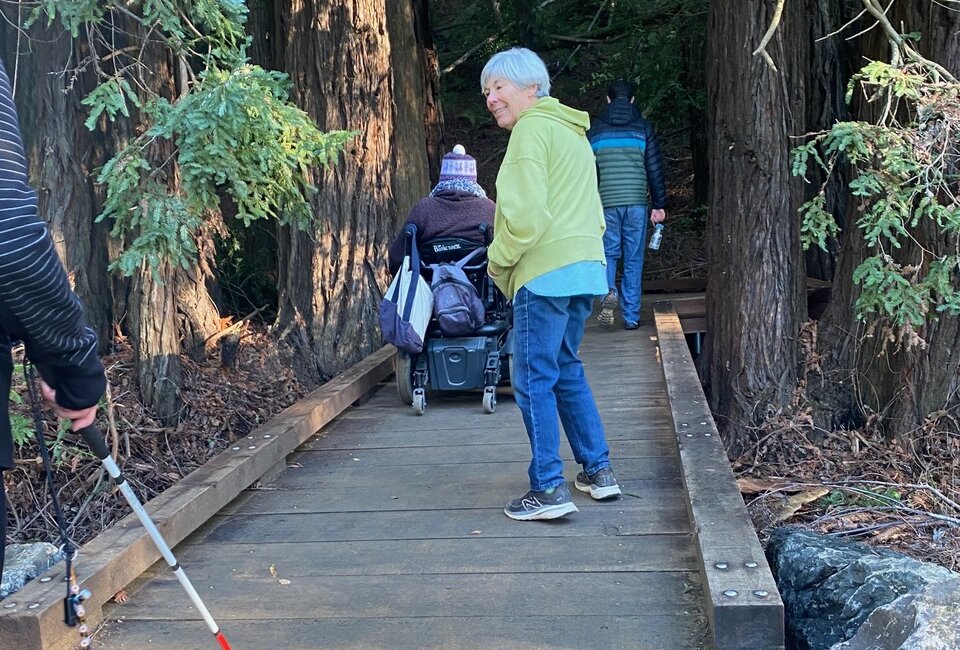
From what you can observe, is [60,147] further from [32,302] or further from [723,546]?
[723,546]

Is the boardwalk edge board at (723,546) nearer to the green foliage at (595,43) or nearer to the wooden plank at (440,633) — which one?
the wooden plank at (440,633)

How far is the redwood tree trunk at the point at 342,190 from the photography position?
7141 mm

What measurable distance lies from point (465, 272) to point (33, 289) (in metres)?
4.12

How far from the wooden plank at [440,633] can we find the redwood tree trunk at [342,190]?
4141 mm

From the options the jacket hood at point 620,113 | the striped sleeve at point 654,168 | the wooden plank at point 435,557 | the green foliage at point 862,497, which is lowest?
the green foliage at point 862,497

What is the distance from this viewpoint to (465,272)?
6086 millimetres

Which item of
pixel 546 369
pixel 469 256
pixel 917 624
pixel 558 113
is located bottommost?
pixel 917 624

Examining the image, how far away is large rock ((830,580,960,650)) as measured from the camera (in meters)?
3.01

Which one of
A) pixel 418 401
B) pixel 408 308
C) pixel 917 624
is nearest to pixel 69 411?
pixel 917 624

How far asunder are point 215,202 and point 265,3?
526 cm

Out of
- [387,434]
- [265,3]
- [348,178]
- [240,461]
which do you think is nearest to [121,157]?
[240,461]

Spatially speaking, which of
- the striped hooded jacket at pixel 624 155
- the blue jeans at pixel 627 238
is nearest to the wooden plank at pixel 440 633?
the blue jeans at pixel 627 238

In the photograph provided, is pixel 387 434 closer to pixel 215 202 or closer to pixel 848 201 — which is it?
pixel 215 202

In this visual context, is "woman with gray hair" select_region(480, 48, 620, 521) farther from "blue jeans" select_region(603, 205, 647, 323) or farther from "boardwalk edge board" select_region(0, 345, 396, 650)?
"blue jeans" select_region(603, 205, 647, 323)
